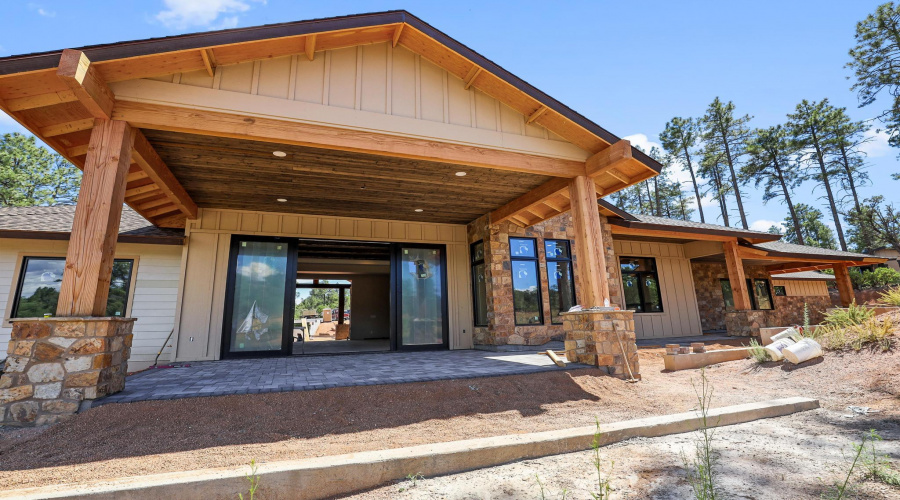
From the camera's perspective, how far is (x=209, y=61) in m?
4.01

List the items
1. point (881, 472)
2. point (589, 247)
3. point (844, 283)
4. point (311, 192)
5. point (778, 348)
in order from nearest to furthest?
1. point (881, 472)
2. point (589, 247)
3. point (778, 348)
4. point (311, 192)
5. point (844, 283)

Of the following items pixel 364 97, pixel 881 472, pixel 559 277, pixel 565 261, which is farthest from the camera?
pixel 565 261

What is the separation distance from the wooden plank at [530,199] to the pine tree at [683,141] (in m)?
21.3

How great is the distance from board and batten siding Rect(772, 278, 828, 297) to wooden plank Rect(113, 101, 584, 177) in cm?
1489

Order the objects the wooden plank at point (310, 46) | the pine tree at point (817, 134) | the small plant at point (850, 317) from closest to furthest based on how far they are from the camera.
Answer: the wooden plank at point (310, 46) < the small plant at point (850, 317) < the pine tree at point (817, 134)

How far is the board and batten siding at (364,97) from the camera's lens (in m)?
4.08


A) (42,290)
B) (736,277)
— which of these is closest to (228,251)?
(42,290)

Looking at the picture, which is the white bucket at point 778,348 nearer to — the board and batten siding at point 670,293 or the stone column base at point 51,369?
the board and batten siding at point 670,293

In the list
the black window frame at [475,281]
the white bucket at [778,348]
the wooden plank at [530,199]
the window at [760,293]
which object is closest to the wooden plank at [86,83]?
the wooden plank at [530,199]

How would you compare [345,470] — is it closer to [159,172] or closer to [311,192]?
[159,172]

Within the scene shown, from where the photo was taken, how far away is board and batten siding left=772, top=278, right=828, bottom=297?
49.0 feet

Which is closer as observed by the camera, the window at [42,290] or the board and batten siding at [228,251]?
the window at [42,290]

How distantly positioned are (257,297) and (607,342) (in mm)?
6069

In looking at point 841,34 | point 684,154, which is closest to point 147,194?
point 841,34
